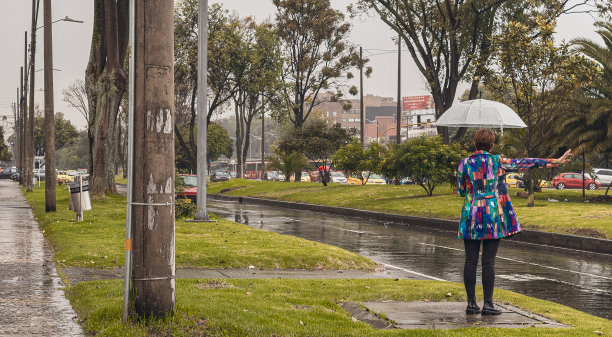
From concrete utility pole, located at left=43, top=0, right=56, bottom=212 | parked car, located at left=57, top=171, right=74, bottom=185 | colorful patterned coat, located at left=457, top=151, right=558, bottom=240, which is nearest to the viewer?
colorful patterned coat, located at left=457, top=151, right=558, bottom=240

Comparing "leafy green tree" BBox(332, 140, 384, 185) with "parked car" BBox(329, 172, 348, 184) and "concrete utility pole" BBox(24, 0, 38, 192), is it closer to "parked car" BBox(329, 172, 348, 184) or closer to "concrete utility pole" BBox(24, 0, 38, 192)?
"concrete utility pole" BBox(24, 0, 38, 192)

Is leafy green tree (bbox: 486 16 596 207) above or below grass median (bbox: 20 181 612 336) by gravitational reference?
above

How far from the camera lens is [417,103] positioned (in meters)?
171

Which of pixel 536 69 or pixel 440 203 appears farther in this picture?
pixel 440 203

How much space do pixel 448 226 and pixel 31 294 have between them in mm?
16651

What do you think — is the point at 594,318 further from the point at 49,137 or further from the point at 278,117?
the point at 278,117

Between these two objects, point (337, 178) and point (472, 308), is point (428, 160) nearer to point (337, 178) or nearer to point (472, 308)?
A: point (472, 308)

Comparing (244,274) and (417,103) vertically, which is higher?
(417,103)

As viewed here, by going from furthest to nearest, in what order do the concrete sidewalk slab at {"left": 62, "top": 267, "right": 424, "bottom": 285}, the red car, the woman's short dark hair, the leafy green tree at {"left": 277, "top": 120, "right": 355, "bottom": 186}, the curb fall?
the red car, the leafy green tree at {"left": 277, "top": 120, "right": 355, "bottom": 186}, the curb, the concrete sidewalk slab at {"left": 62, "top": 267, "right": 424, "bottom": 285}, the woman's short dark hair

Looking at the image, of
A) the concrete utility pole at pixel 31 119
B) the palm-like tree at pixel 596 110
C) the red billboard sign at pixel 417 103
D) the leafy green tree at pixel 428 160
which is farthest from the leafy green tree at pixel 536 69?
the red billboard sign at pixel 417 103

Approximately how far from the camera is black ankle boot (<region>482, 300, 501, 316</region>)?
7824 millimetres

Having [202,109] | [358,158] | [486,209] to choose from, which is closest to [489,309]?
[486,209]

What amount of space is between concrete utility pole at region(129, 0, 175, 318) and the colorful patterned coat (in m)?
3.14

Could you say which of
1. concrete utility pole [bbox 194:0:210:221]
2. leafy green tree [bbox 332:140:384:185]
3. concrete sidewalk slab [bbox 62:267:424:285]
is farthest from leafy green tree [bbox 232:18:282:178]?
concrete sidewalk slab [bbox 62:267:424:285]
